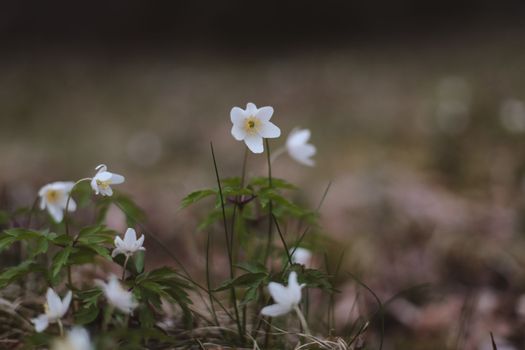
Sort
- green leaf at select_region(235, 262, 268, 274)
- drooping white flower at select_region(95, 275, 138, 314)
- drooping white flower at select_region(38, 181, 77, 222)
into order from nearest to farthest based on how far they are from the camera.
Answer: drooping white flower at select_region(95, 275, 138, 314) → green leaf at select_region(235, 262, 268, 274) → drooping white flower at select_region(38, 181, 77, 222)

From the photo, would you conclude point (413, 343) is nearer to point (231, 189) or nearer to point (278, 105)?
point (231, 189)

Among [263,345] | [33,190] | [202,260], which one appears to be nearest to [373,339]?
[263,345]

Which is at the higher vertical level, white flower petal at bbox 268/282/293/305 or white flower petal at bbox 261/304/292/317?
white flower petal at bbox 268/282/293/305

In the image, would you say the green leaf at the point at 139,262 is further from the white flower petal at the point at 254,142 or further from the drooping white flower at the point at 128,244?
the white flower petal at the point at 254,142

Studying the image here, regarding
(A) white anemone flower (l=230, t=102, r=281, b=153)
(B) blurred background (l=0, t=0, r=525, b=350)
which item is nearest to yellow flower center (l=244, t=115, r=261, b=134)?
(A) white anemone flower (l=230, t=102, r=281, b=153)

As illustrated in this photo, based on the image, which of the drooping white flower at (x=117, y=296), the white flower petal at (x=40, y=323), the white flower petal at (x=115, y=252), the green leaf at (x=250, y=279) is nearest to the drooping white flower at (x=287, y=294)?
the green leaf at (x=250, y=279)

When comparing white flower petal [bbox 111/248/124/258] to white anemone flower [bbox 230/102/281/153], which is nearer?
white flower petal [bbox 111/248/124/258]

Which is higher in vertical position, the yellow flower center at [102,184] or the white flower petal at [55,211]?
the yellow flower center at [102,184]

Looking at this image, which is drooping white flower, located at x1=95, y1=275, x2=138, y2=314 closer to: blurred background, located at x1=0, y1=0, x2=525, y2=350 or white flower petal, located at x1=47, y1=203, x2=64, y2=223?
white flower petal, located at x1=47, y1=203, x2=64, y2=223
